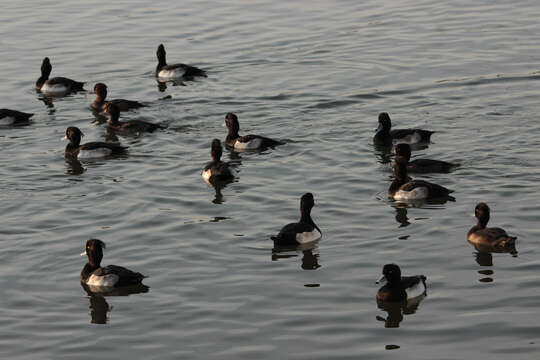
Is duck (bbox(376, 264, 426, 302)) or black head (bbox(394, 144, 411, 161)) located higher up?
black head (bbox(394, 144, 411, 161))

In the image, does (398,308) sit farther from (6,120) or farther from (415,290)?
(6,120)

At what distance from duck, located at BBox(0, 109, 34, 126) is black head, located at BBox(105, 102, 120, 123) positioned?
2.56 m

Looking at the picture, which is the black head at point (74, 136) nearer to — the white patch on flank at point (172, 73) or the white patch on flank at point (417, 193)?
the white patch on flank at point (172, 73)

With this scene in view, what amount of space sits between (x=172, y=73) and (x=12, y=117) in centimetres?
554

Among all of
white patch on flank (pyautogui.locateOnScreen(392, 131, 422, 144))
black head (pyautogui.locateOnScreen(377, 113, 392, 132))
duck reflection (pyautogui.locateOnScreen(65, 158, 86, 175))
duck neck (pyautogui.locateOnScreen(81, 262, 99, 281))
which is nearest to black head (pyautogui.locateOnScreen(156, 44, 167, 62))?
duck reflection (pyautogui.locateOnScreen(65, 158, 86, 175))

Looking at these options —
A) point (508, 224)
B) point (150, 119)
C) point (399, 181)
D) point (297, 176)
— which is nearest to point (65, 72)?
point (150, 119)

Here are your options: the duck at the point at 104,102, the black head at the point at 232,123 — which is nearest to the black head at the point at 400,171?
the black head at the point at 232,123

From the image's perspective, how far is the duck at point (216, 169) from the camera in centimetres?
2184

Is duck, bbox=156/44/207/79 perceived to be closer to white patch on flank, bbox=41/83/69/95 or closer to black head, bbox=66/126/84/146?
white patch on flank, bbox=41/83/69/95

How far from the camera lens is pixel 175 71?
30.4 m

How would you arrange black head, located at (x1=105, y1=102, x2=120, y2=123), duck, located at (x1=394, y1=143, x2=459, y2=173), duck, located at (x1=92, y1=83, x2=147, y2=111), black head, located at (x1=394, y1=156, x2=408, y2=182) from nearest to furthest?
black head, located at (x1=394, y1=156, x2=408, y2=182), duck, located at (x1=394, y1=143, x2=459, y2=173), black head, located at (x1=105, y1=102, x2=120, y2=123), duck, located at (x1=92, y1=83, x2=147, y2=111)

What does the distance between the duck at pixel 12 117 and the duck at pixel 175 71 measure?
495cm

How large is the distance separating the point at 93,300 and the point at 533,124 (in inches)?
497

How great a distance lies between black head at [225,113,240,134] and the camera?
24516 millimetres
